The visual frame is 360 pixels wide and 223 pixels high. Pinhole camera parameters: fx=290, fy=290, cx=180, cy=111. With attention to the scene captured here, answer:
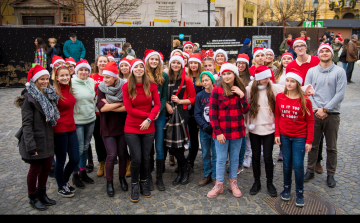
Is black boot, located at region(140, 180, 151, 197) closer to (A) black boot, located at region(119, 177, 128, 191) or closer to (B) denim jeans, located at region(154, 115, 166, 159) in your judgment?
(A) black boot, located at region(119, 177, 128, 191)

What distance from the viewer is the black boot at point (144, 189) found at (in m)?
4.31

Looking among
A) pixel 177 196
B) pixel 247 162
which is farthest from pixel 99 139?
pixel 247 162

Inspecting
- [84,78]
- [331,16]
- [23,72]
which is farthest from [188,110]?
[331,16]

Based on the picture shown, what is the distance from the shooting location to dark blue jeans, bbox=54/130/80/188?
4.12 meters

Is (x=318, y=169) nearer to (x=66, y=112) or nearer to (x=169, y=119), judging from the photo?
(x=169, y=119)

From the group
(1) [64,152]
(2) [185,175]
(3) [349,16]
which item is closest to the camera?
(1) [64,152]

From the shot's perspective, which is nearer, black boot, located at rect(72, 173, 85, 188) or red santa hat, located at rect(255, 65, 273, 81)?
red santa hat, located at rect(255, 65, 273, 81)

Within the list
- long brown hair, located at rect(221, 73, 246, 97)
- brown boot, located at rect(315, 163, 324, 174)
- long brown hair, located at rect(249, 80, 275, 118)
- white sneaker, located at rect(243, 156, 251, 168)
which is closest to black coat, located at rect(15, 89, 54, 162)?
long brown hair, located at rect(221, 73, 246, 97)

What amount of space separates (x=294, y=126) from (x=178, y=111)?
174 cm

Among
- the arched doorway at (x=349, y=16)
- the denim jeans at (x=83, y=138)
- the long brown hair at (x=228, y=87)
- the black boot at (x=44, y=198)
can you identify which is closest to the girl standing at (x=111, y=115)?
the denim jeans at (x=83, y=138)

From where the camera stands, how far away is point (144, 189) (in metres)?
4.36

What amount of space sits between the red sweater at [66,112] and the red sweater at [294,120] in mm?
2988

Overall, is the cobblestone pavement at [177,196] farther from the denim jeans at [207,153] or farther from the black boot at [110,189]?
the denim jeans at [207,153]

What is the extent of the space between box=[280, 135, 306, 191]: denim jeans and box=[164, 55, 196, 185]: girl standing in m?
1.51
